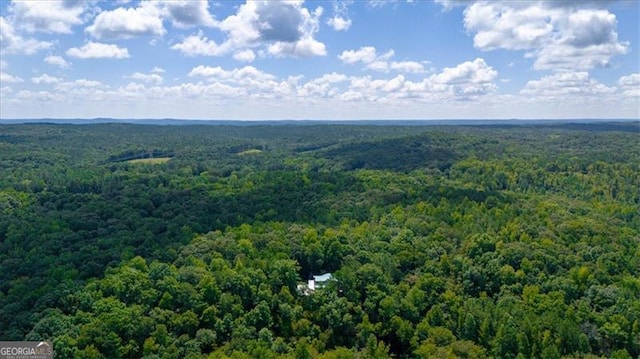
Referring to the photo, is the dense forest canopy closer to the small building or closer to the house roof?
the small building

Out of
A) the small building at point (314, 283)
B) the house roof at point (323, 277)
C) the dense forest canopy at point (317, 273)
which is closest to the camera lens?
the dense forest canopy at point (317, 273)

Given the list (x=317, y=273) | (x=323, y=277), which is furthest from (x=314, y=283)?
(x=317, y=273)

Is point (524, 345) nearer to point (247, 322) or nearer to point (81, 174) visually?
point (247, 322)

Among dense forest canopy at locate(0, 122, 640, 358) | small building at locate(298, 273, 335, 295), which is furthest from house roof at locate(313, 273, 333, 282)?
dense forest canopy at locate(0, 122, 640, 358)

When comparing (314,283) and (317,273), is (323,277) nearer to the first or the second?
(314,283)

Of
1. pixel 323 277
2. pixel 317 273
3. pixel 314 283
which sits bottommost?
pixel 317 273

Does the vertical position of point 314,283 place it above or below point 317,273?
above

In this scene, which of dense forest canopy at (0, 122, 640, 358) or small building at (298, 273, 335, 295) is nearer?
dense forest canopy at (0, 122, 640, 358)

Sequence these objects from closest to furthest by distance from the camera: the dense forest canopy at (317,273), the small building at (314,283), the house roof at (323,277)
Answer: the dense forest canopy at (317,273) < the small building at (314,283) < the house roof at (323,277)

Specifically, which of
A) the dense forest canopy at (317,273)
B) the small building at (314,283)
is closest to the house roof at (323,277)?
the small building at (314,283)

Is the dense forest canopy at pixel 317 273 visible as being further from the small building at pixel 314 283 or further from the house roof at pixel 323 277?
the house roof at pixel 323 277

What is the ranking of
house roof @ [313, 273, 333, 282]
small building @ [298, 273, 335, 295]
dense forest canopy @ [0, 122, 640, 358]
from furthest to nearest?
house roof @ [313, 273, 333, 282]
small building @ [298, 273, 335, 295]
dense forest canopy @ [0, 122, 640, 358]
